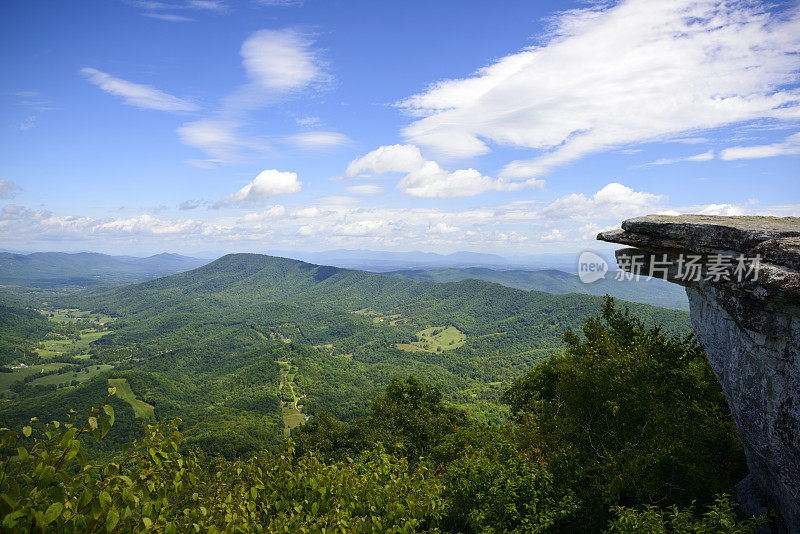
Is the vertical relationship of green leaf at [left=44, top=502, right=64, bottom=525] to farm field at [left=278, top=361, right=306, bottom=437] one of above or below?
above

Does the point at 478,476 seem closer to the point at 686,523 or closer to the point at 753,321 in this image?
the point at 686,523

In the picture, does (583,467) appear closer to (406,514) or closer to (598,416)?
(598,416)

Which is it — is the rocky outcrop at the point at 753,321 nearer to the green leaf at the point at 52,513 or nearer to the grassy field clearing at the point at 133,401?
the green leaf at the point at 52,513

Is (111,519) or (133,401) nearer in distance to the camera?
(111,519)

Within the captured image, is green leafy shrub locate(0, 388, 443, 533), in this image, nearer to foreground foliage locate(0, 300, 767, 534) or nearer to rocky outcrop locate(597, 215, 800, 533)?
foreground foliage locate(0, 300, 767, 534)

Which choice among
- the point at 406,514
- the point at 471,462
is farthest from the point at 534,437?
the point at 406,514

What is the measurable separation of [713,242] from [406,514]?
407 inches

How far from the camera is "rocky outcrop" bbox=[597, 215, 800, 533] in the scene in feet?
26.5

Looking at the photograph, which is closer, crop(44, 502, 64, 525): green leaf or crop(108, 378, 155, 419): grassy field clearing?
crop(44, 502, 64, 525): green leaf

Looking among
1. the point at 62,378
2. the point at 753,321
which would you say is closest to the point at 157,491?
the point at 753,321

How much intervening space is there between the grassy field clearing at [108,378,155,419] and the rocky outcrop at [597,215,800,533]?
17300 cm

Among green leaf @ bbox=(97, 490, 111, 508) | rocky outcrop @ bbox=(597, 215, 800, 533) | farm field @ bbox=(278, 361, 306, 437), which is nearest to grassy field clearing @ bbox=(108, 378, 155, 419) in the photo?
farm field @ bbox=(278, 361, 306, 437)

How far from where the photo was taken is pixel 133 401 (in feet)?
488

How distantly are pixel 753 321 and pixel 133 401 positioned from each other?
621ft
